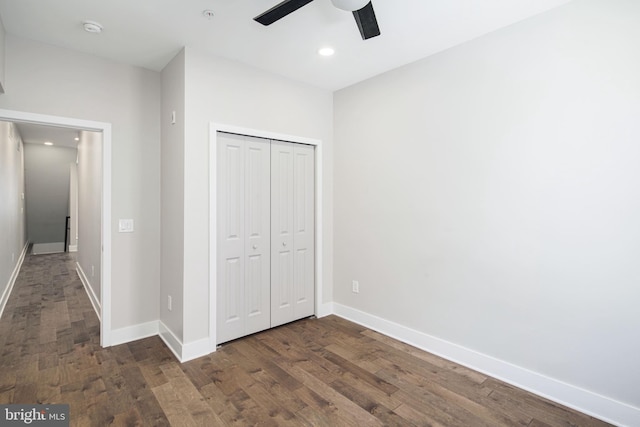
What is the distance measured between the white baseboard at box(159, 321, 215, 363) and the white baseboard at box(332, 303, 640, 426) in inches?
66.0

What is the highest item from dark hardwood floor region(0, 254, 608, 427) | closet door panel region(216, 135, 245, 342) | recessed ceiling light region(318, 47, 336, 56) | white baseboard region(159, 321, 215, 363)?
recessed ceiling light region(318, 47, 336, 56)

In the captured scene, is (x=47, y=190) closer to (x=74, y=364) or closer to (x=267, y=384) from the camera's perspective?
(x=74, y=364)

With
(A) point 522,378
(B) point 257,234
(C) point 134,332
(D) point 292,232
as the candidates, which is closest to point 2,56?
(B) point 257,234

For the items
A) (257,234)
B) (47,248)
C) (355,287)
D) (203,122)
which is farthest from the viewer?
(47,248)

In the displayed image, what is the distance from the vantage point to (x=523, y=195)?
2.40 metres

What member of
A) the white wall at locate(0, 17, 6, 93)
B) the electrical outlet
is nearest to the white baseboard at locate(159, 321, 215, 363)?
the electrical outlet

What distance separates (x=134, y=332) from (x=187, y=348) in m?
0.77

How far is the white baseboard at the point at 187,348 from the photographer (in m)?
2.75

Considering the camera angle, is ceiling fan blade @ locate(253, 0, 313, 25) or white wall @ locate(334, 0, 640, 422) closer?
ceiling fan blade @ locate(253, 0, 313, 25)

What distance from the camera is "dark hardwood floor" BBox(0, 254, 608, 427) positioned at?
2045 mm

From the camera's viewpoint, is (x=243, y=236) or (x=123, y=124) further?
(x=243, y=236)

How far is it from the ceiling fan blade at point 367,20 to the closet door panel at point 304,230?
66.2 inches

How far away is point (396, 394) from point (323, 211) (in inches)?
81.9

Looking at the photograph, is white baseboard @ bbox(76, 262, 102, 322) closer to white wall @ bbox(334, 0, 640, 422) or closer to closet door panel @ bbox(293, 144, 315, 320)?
closet door panel @ bbox(293, 144, 315, 320)
